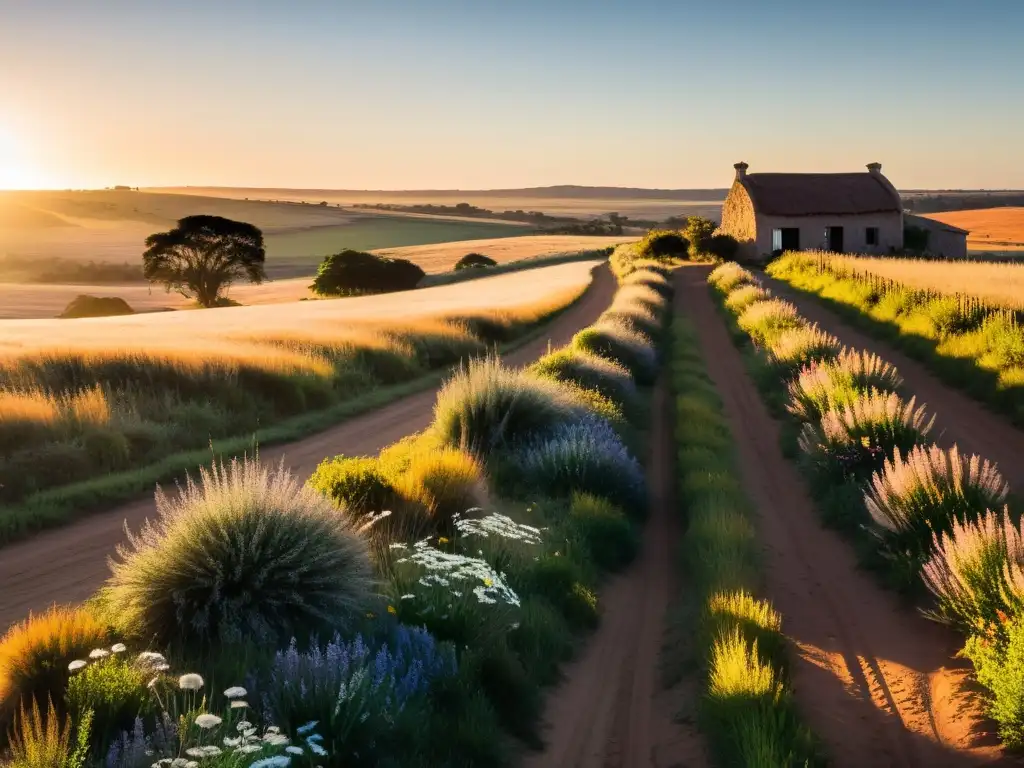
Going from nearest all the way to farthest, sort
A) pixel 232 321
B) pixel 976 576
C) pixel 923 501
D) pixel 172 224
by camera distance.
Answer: pixel 976 576, pixel 923 501, pixel 232 321, pixel 172 224

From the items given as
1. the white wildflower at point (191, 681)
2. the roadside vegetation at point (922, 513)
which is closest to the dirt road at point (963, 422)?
the roadside vegetation at point (922, 513)

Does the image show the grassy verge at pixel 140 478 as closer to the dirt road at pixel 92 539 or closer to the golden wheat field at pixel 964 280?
the dirt road at pixel 92 539

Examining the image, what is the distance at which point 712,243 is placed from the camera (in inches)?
2480

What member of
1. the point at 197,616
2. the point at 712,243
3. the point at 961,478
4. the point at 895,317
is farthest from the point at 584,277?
the point at 197,616

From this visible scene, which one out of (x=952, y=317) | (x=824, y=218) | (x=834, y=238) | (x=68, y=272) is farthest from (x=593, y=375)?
(x=68, y=272)

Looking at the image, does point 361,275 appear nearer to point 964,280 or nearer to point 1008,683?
point 964,280

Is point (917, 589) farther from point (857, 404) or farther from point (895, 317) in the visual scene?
point (895, 317)

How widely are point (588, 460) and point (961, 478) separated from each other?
4.05m

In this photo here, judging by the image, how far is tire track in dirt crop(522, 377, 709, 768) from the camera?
5.72 m

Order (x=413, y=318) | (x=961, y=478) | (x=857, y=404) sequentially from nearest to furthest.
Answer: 1. (x=961, y=478)
2. (x=857, y=404)
3. (x=413, y=318)

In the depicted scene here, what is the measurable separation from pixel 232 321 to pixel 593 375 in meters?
17.5

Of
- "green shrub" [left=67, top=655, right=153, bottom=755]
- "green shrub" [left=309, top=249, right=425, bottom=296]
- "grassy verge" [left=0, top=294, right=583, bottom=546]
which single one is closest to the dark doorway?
"green shrub" [left=309, top=249, right=425, bottom=296]

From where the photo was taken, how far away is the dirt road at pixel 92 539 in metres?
7.62

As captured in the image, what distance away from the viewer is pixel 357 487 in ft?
29.7
